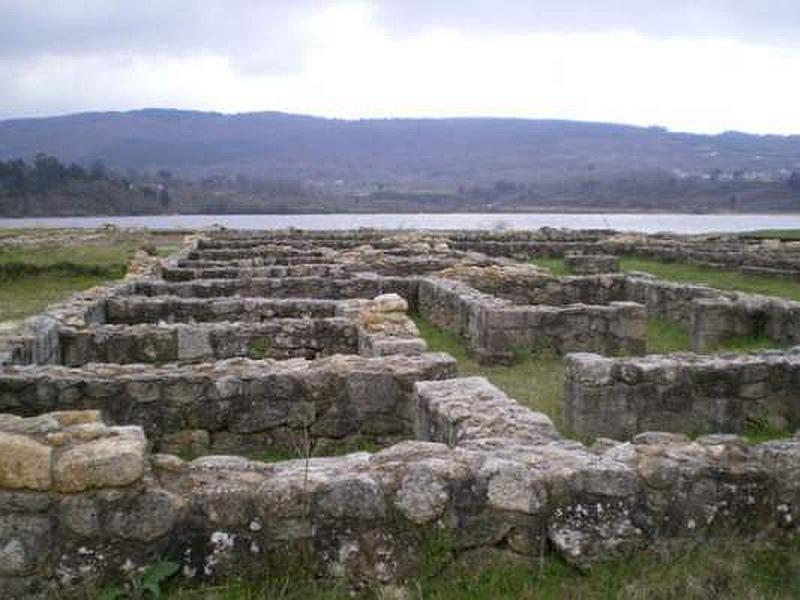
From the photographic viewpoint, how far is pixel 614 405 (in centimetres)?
736

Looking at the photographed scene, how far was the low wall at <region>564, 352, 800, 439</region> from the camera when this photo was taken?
7.34 m

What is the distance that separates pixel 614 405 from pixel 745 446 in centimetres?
281

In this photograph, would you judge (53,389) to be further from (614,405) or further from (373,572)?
(614,405)

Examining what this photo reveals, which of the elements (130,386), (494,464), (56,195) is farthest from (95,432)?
(56,195)

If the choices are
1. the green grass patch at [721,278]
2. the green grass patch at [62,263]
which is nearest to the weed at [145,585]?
the green grass patch at [721,278]

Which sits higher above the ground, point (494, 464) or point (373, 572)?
point (494, 464)

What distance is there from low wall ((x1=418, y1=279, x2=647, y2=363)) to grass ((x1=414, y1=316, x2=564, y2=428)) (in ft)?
0.55

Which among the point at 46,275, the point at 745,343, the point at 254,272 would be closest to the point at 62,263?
the point at 46,275

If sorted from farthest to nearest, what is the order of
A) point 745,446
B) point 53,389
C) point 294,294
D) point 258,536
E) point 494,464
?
point 294,294, point 53,389, point 745,446, point 494,464, point 258,536

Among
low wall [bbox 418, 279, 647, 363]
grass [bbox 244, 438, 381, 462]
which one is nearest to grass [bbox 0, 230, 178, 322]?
low wall [bbox 418, 279, 647, 363]

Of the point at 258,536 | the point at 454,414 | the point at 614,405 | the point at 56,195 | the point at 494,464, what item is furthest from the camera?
the point at 56,195

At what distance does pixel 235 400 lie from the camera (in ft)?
21.5

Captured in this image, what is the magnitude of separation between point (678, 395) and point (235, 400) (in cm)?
378

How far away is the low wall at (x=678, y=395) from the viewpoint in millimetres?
7344
